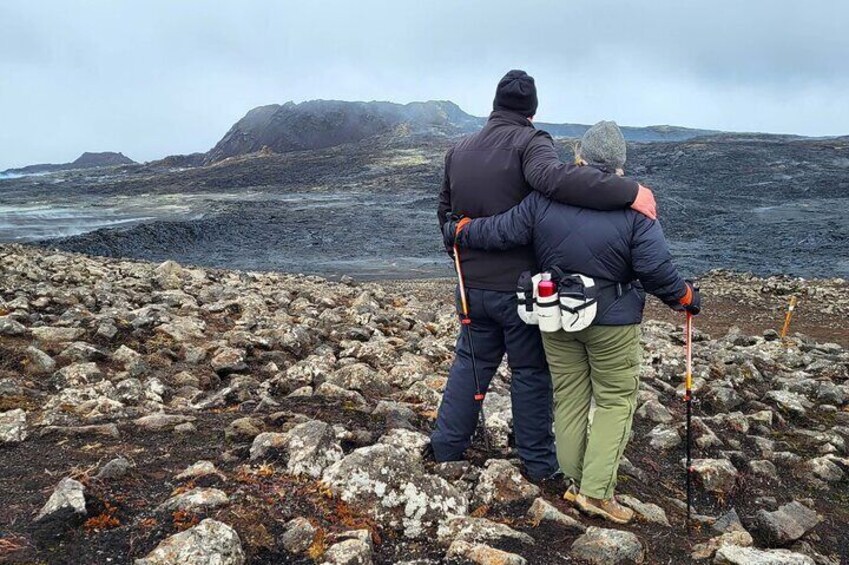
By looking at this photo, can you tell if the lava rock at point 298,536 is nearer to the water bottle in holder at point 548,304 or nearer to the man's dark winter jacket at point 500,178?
the water bottle in holder at point 548,304

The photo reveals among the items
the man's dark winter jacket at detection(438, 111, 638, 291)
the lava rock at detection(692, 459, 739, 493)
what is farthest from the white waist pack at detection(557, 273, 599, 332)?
the lava rock at detection(692, 459, 739, 493)

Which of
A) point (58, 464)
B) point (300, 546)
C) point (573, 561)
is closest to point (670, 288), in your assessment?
point (573, 561)

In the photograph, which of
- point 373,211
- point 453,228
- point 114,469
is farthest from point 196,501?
point 373,211

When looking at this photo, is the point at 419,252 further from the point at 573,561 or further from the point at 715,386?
the point at 573,561

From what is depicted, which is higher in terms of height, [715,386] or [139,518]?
[139,518]

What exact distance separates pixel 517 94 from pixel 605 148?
0.53 m

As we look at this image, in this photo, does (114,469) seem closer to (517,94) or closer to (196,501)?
(196,501)

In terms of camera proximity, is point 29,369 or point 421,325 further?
point 421,325

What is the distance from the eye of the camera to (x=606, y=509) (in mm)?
3189

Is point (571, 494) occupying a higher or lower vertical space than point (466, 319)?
lower

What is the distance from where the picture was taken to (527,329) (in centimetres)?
348

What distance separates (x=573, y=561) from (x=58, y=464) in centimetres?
233

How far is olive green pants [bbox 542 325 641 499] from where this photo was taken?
324cm

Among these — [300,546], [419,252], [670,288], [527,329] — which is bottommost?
[419,252]
